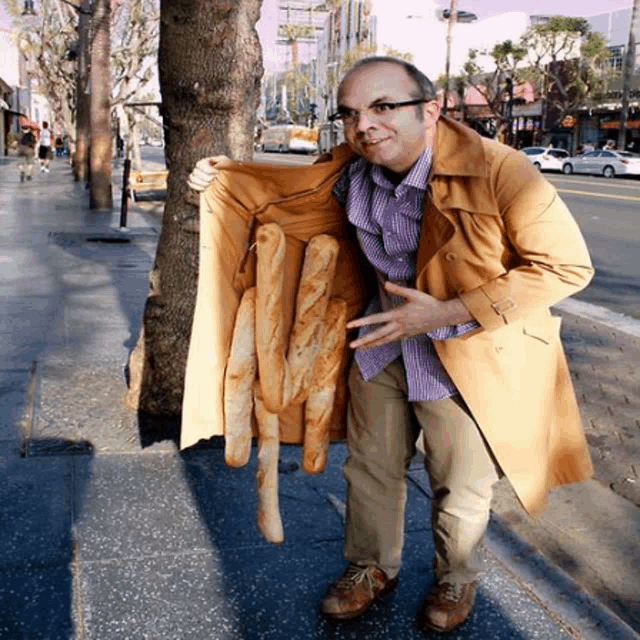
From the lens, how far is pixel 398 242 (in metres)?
2.77

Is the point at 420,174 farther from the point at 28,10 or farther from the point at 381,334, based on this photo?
the point at 28,10

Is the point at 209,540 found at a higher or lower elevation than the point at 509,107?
lower

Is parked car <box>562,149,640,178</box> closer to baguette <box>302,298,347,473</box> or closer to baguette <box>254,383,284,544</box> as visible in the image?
baguette <box>302,298,347,473</box>

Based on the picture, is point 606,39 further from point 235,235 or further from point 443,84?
point 235,235

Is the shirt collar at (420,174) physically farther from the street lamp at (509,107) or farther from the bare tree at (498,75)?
the bare tree at (498,75)

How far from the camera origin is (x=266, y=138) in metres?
84.2

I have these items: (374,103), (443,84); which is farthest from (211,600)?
(443,84)

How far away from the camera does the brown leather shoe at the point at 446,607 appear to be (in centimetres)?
300

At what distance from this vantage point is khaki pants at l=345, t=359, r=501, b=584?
2.85 metres

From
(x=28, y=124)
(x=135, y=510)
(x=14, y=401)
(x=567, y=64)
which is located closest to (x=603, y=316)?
(x=14, y=401)

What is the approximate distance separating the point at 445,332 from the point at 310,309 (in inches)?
20.0

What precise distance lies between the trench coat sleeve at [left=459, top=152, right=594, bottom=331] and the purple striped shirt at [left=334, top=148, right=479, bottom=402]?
4.7 inches

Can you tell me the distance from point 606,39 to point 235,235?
58261mm

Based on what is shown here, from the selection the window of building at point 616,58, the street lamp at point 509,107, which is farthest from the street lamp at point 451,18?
the window of building at point 616,58
